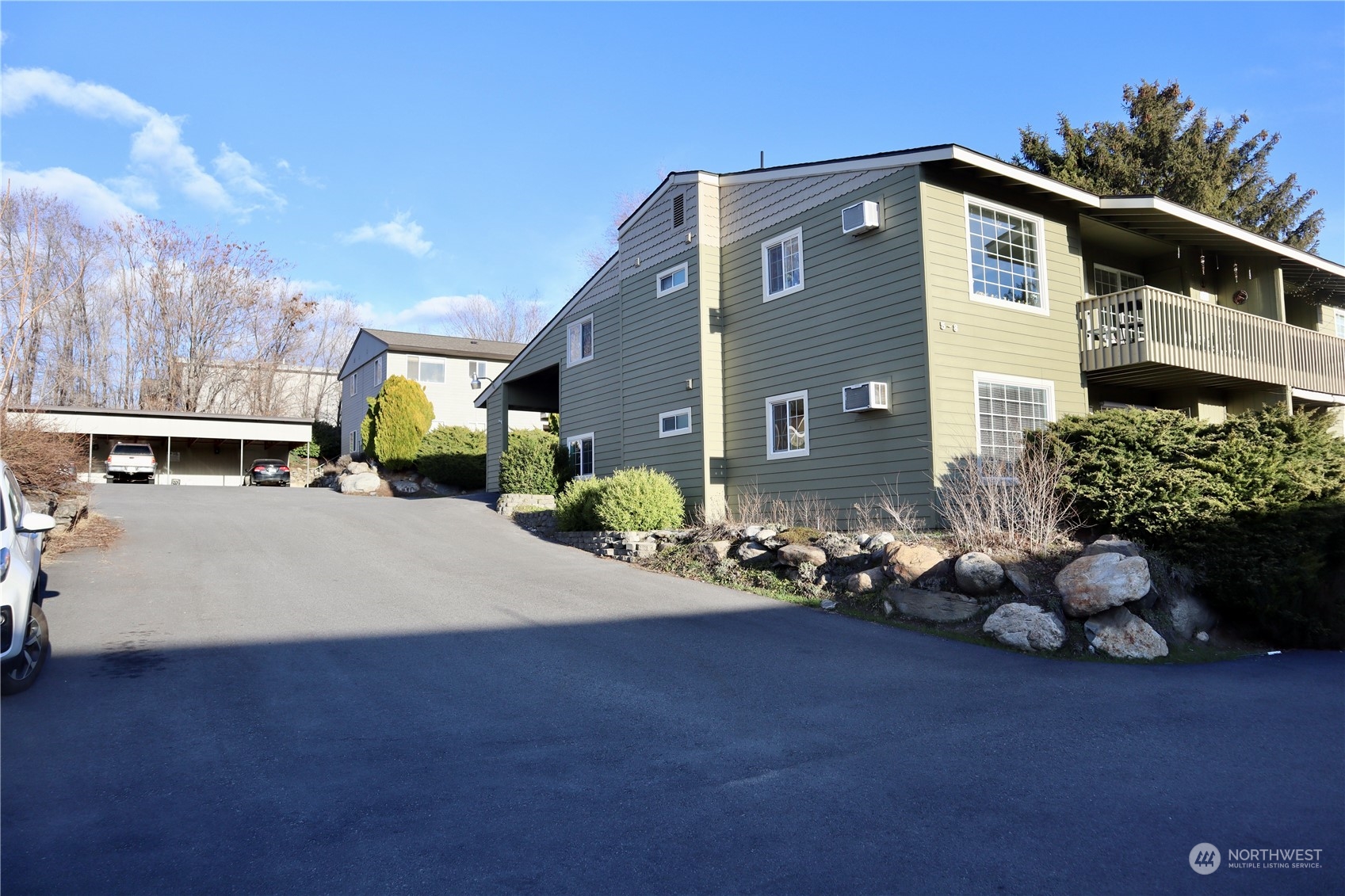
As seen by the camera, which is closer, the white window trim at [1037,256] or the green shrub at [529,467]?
the white window trim at [1037,256]

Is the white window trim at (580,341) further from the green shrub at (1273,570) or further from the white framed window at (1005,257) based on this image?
Result: the green shrub at (1273,570)

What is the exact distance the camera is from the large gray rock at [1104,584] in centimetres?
916

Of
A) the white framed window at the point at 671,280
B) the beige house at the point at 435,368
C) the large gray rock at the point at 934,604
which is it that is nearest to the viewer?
the large gray rock at the point at 934,604

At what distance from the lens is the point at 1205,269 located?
19.1m

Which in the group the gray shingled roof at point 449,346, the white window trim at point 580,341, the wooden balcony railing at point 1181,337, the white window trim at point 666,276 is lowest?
the wooden balcony railing at point 1181,337

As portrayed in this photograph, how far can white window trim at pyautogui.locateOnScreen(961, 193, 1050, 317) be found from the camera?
14289mm

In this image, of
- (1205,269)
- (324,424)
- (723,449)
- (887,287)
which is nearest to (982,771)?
(887,287)

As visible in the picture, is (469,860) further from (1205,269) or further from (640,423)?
(1205,269)

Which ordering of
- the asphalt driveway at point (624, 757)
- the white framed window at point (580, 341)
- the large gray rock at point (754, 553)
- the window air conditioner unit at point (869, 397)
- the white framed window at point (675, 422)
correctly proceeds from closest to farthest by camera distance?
the asphalt driveway at point (624, 757) < the large gray rock at point (754, 553) < the window air conditioner unit at point (869, 397) < the white framed window at point (675, 422) < the white framed window at point (580, 341)

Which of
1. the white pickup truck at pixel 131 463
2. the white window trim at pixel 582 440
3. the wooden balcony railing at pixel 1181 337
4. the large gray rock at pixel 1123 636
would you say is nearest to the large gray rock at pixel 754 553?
the large gray rock at pixel 1123 636

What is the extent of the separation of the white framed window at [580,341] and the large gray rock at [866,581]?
38.1 ft

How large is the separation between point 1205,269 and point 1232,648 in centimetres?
1247

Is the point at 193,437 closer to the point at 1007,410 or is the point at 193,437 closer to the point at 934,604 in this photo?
the point at 1007,410

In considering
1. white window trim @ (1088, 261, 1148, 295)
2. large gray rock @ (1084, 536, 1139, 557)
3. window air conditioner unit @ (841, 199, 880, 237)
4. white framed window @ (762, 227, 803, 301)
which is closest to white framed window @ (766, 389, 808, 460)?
white framed window @ (762, 227, 803, 301)
